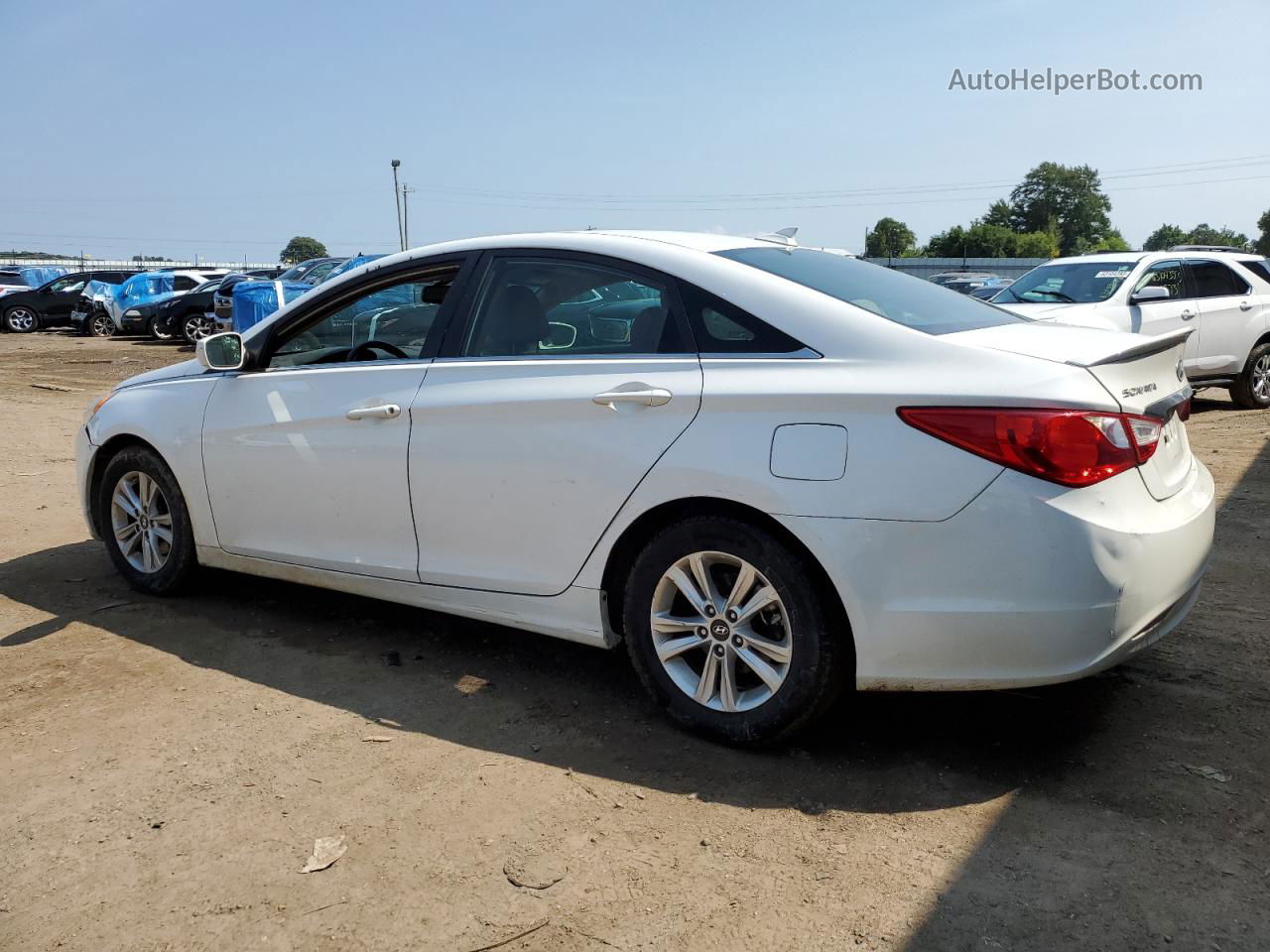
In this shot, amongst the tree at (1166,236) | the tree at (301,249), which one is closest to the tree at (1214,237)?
the tree at (1166,236)

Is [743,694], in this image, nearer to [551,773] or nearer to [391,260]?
[551,773]

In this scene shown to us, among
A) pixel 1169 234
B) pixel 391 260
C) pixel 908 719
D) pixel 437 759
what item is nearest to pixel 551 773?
pixel 437 759

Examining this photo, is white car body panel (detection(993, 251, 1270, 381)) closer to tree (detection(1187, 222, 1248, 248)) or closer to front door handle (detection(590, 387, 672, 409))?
front door handle (detection(590, 387, 672, 409))

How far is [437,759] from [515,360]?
1.38 metres

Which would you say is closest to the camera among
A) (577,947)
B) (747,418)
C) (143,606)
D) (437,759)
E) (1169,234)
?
(577,947)

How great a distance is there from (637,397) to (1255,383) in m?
10.4

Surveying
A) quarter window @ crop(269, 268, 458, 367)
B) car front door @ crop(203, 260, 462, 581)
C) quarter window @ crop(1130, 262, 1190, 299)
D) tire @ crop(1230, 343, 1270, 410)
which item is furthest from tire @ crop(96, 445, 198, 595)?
tire @ crop(1230, 343, 1270, 410)

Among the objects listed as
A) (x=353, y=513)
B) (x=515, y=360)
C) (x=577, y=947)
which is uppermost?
(x=515, y=360)

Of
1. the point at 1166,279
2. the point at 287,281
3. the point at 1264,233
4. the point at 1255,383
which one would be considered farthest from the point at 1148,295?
the point at 1264,233

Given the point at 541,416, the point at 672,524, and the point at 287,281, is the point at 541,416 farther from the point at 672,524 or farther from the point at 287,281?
the point at 287,281

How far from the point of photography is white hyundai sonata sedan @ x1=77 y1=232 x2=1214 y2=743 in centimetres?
293

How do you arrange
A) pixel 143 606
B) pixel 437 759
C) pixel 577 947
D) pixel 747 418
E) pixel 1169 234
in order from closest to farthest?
pixel 577 947 < pixel 747 418 < pixel 437 759 < pixel 143 606 < pixel 1169 234

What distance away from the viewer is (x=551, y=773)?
10.9ft

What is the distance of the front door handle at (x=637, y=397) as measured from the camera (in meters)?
3.39
